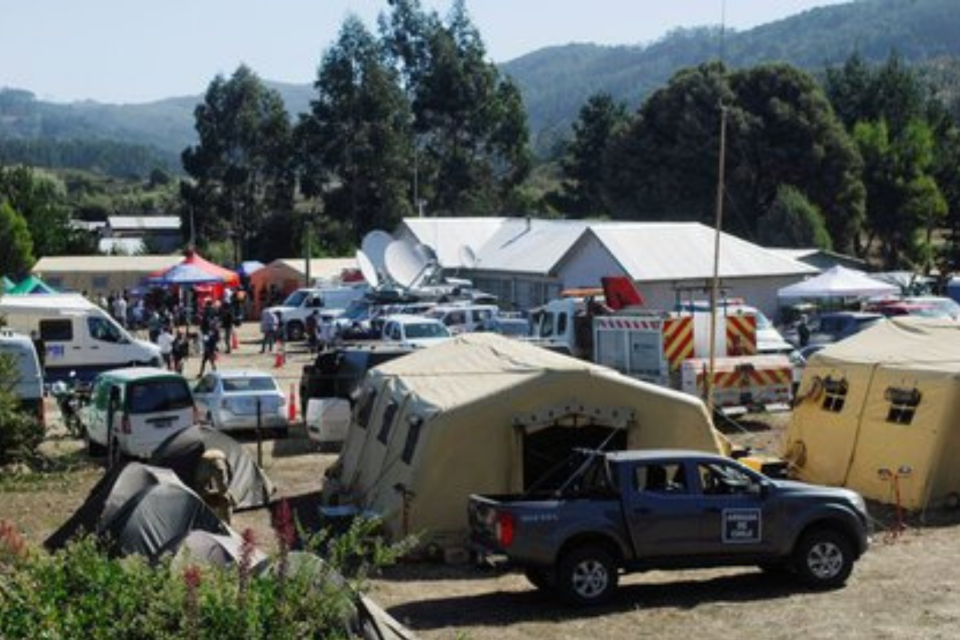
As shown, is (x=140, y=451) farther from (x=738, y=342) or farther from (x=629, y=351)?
(x=738, y=342)

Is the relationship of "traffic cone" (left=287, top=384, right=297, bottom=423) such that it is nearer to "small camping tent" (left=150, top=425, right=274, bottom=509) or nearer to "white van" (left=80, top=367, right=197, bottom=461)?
"white van" (left=80, top=367, right=197, bottom=461)

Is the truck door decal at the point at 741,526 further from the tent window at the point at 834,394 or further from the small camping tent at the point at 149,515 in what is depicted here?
the tent window at the point at 834,394

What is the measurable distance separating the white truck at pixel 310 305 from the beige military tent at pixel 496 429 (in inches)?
1174

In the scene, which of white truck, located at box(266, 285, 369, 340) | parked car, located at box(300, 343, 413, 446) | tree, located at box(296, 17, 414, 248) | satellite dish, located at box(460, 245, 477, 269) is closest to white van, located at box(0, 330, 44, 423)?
parked car, located at box(300, 343, 413, 446)

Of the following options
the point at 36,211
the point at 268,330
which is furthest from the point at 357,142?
the point at 268,330

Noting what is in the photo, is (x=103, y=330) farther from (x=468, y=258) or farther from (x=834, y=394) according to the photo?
(x=468, y=258)

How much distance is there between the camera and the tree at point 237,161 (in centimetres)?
8050

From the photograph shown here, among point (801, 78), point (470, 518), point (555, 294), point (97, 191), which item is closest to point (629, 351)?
point (470, 518)

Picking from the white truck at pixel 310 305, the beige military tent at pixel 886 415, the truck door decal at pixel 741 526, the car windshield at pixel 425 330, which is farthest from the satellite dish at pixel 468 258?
the truck door decal at pixel 741 526

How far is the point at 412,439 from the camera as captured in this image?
1620 cm

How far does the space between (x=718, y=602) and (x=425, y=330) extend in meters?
19.1

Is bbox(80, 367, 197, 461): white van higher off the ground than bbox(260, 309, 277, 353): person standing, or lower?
higher

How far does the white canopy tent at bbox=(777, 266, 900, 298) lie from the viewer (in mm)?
39781

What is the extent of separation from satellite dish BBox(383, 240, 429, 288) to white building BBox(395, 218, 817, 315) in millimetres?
3250
